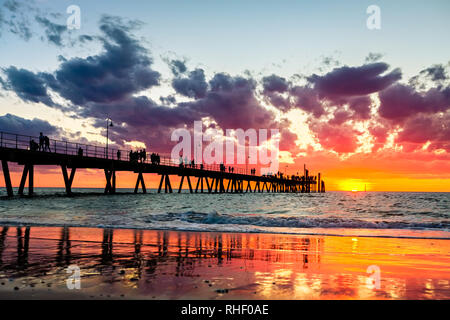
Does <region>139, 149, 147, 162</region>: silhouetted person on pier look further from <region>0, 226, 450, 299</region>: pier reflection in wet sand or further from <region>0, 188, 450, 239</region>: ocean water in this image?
<region>0, 226, 450, 299</region>: pier reflection in wet sand

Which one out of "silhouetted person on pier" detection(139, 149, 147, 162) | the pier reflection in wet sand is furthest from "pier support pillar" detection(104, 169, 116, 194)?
the pier reflection in wet sand

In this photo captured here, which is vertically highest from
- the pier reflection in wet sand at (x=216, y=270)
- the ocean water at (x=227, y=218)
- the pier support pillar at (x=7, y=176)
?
the pier support pillar at (x=7, y=176)

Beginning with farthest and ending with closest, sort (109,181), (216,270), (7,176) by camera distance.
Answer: (109,181)
(7,176)
(216,270)

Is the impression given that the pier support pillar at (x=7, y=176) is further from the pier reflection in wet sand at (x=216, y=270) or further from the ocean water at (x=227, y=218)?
the pier reflection in wet sand at (x=216, y=270)

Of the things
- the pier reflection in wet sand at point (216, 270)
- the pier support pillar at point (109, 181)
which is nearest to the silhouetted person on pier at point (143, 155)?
the pier support pillar at point (109, 181)

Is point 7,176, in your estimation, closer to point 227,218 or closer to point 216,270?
point 227,218

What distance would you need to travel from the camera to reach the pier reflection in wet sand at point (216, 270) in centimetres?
446

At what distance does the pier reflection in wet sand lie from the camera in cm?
446

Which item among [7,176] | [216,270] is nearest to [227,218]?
[216,270]

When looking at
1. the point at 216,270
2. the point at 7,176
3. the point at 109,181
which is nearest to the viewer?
the point at 216,270

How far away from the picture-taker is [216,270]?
585 centimetres

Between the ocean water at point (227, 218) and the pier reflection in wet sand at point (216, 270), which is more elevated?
the pier reflection in wet sand at point (216, 270)

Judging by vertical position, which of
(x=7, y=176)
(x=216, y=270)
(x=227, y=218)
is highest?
(x=7, y=176)
